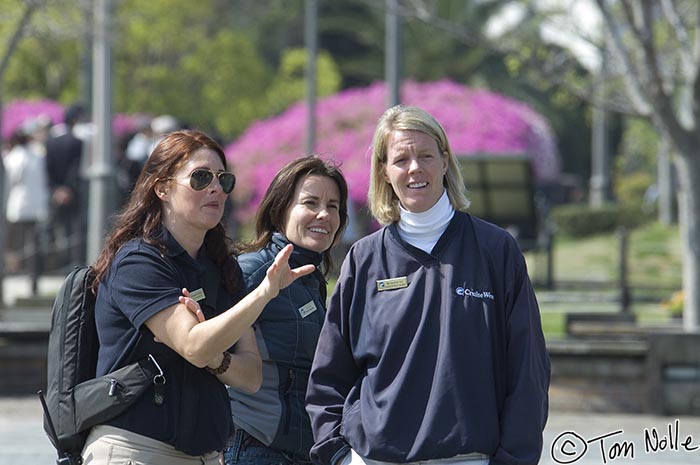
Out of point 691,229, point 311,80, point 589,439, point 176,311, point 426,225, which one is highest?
point 311,80

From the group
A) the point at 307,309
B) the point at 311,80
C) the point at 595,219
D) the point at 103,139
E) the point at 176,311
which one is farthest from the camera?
the point at 595,219

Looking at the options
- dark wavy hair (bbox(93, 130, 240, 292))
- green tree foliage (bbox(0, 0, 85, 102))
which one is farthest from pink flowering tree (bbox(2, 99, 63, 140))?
dark wavy hair (bbox(93, 130, 240, 292))

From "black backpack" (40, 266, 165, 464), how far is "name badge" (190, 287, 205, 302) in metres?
0.24

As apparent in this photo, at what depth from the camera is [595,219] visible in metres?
35.6

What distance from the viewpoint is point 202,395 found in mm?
4480

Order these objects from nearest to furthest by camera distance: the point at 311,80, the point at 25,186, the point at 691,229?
the point at 691,229
the point at 25,186
the point at 311,80

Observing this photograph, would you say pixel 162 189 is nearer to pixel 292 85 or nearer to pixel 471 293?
pixel 471 293

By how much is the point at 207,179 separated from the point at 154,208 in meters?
0.19

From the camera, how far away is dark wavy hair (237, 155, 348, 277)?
5.12 meters

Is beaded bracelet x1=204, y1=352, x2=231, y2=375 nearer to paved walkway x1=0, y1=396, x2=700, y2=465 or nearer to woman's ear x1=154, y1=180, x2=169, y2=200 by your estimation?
woman's ear x1=154, y1=180, x2=169, y2=200

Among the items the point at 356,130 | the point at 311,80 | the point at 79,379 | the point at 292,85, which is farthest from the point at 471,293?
the point at 292,85

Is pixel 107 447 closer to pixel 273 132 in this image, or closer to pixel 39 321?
pixel 39 321

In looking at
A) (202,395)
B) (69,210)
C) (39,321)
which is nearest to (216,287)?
(202,395)

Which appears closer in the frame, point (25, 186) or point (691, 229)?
point (691, 229)
